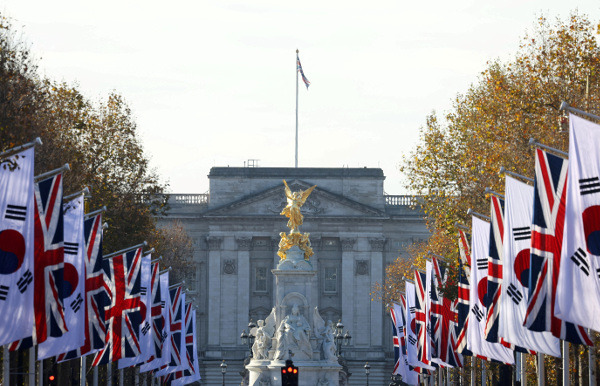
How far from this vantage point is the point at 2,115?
43.0m

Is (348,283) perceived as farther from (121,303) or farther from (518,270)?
(518,270)

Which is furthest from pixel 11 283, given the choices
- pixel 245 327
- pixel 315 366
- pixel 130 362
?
pixel 245 327

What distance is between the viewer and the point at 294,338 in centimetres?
8781

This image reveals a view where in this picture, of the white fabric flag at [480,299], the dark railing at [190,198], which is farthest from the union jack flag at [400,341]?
the dark railing at [190,198]

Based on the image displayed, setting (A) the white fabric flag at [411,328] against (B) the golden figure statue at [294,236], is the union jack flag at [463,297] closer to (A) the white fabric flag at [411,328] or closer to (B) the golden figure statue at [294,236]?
(A) the white fabric flag at [411,328]

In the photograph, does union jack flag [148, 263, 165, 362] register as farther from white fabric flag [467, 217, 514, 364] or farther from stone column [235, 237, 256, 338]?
stone column [235, 237, 256, 338]

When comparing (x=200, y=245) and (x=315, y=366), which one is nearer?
(x=315, y=366)

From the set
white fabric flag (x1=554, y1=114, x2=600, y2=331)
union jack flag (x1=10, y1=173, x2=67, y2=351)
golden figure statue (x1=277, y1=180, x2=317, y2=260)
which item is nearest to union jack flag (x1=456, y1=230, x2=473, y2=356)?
union jack flag (x1=10, y1=173, x2=67, y2=351)

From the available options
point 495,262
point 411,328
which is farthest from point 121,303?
point 411,328

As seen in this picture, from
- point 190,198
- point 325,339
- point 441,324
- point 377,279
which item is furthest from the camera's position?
point 190,198

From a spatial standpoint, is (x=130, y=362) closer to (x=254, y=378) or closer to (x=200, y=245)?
(x=254, y=378)

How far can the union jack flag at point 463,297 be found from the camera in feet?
165

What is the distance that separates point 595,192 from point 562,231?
124 inches

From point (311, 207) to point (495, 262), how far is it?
104513mm
